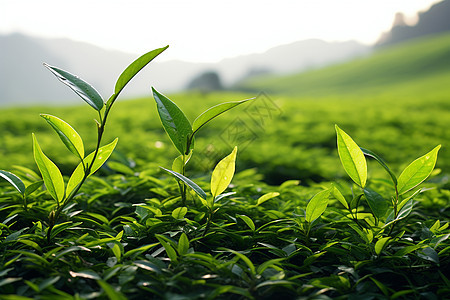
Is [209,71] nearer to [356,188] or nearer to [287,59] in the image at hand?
[356,188]

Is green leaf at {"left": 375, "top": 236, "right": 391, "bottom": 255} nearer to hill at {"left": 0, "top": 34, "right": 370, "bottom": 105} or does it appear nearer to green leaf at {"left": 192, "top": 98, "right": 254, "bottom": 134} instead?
green leaf at {"left": 192, "top": 98, "right": 254, "bottom": 134}

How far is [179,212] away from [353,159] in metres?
0.66

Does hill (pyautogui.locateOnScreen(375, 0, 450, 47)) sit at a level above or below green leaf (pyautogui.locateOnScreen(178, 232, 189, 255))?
above

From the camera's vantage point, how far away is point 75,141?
1233 millimetres

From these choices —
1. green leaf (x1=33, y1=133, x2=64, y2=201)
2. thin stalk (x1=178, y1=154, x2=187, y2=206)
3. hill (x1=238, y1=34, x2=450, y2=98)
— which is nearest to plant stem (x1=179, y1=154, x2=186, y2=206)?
thin stalk (x1=178, y1=154, x2=187, y2=206)

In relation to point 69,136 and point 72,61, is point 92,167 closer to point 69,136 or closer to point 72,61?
point 69,136

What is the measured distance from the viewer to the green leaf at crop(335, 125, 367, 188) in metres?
1.27

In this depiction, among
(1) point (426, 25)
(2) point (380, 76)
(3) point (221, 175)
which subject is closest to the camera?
(3) point (221, 175)

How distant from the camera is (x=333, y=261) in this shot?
4.20 ft

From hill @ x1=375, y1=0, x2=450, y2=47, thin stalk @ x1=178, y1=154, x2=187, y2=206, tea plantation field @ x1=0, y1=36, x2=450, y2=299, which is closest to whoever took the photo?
tea plantation field @ x1=0, y1=36, x2=450, y2=299

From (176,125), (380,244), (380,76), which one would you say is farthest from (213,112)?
(380,76)

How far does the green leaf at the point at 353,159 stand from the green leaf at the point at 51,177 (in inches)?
38.2

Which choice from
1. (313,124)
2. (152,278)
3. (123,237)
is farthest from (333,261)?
(313,124)

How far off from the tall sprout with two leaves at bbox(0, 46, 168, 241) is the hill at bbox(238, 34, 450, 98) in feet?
76.7
